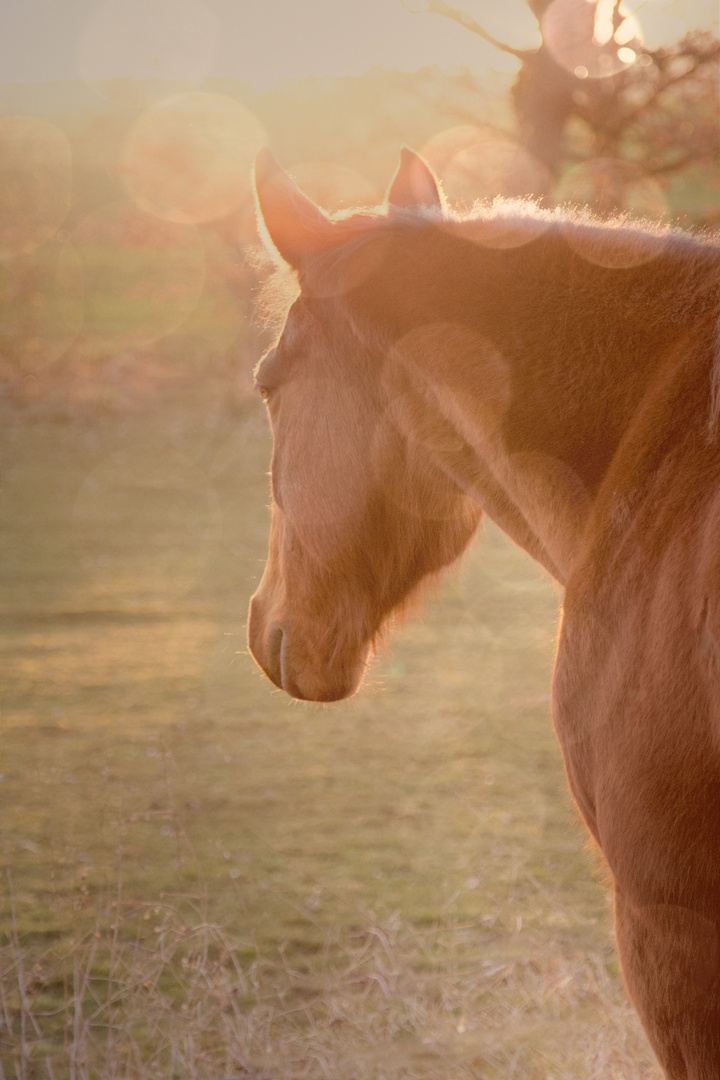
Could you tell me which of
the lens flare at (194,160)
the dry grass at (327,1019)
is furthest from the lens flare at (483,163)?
the lens flare at (194,160)

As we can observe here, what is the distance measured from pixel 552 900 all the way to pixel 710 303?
2.61 metres

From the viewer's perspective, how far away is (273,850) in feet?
13.2

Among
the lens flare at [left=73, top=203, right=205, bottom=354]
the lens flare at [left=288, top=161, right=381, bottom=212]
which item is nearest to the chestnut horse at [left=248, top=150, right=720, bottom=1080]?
the lens flare at [left=288, top=161, right=381, bottom=212]

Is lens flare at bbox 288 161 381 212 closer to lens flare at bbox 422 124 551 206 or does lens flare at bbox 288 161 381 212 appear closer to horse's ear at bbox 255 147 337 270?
lens flare at bbox 422 124 551 206

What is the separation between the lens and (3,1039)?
2.50 m

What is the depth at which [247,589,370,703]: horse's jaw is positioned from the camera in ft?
6.84

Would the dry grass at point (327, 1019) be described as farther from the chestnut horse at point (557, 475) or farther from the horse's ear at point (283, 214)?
the horse's ear at point (283, 214)

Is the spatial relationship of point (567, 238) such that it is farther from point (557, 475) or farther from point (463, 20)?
point (463, 20)

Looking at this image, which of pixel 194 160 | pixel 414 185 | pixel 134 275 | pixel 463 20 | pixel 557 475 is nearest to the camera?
pixel 557 475

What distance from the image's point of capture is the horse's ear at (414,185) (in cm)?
209

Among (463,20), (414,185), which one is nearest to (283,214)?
(414,185)

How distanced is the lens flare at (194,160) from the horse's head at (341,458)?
57.4ft

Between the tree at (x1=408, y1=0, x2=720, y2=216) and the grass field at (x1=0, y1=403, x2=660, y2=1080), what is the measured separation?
430cm

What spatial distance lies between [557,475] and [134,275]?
23975 mm
